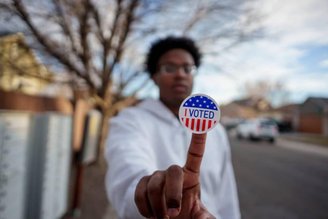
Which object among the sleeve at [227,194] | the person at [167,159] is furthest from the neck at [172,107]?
the sleeve at [227,194]

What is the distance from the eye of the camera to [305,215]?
5.24 m

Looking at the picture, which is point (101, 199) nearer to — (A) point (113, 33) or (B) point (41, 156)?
(B) point (41, 156)

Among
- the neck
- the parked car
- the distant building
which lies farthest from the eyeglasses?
the parked car

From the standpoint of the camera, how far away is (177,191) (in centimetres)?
59

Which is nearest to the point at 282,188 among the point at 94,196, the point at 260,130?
the point at 94,196

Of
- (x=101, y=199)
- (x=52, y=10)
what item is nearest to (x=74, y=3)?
(x=52, y=10)

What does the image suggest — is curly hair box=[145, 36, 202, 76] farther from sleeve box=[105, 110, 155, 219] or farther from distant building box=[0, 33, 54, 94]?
distant building box=[0, 33, 54, 94]

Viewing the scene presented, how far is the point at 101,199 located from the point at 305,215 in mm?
3782

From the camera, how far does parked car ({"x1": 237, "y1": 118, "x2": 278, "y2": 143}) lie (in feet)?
62.0

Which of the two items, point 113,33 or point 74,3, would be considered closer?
point 74,3

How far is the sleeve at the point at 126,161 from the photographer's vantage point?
930 mm

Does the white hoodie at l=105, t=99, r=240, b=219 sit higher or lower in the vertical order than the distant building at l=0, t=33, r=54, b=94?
lower

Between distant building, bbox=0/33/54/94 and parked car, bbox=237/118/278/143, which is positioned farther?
parked car, bbox=237/118/278/143

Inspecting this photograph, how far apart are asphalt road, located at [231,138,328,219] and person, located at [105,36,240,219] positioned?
4092 millimetres
